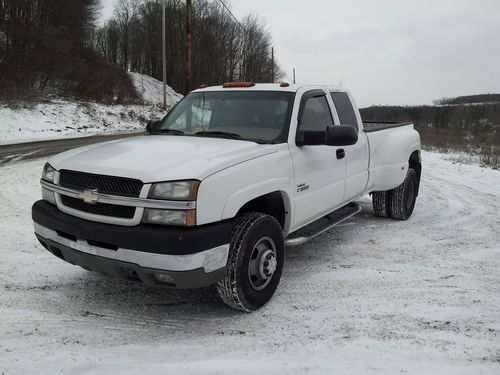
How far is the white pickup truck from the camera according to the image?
3.03m

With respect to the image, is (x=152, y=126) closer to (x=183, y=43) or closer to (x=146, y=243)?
(x=146, y=243)

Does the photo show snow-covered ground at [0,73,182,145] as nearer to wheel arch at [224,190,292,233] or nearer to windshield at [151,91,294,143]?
windshield at [151,91,294,143]

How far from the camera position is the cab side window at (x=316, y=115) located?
4453mm

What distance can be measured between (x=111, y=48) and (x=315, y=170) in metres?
64.9

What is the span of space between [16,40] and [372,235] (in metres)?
25.2

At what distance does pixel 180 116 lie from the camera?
4.83 metres

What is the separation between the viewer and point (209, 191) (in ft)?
10.1

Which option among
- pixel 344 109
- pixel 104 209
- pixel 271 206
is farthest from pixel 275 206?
pixel 344 109

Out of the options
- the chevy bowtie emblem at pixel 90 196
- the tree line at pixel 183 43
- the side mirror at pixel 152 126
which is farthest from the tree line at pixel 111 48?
the chevy bowtie emblem at pixel 90 196

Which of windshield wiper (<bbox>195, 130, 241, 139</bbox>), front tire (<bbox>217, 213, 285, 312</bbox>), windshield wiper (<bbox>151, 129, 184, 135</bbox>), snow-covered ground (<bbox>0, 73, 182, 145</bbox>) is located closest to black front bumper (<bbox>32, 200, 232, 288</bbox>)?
front tire (<bbox>217, 213, 285, 312</bbox>)

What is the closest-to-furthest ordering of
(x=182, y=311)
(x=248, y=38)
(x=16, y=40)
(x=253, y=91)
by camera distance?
1. (x=182, y=311)
2. (x=253, y=91)
3. (x=16, y=40)
4. (x=248, y=38)

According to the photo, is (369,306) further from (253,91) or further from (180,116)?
(180,116)

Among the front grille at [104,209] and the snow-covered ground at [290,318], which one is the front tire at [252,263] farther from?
the front grille at [104,209]

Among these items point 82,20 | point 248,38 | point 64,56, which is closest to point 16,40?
point 64,56
